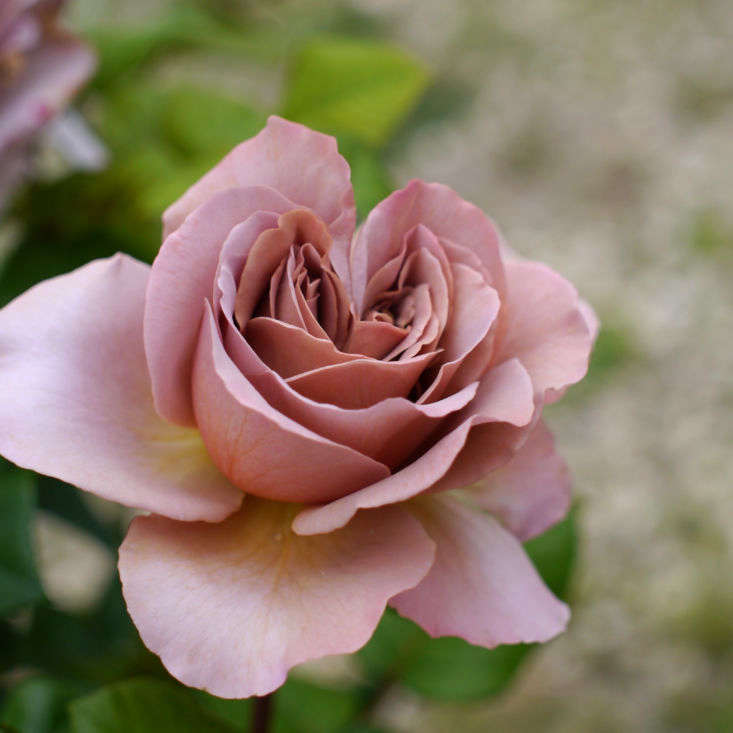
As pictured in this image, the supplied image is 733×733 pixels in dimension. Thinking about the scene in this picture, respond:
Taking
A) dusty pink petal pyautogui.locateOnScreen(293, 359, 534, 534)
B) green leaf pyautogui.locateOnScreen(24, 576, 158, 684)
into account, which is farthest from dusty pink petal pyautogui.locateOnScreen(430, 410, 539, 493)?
green leaf pyautogui.locateOnScreen(24, 576, 158, 684)

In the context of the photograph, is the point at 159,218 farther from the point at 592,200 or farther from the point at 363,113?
the point at 592,200

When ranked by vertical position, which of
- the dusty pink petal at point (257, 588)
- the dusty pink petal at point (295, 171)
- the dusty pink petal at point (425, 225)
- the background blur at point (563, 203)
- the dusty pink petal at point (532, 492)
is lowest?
the background blur at point (563, 203)

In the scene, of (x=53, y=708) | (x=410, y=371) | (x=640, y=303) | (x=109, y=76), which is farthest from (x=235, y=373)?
(x=640, y=303)

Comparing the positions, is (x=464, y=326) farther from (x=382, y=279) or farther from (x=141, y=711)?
(x=141, y=711)

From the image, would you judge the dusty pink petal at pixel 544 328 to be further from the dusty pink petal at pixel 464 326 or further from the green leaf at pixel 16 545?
the green leaf at pixel 16 545

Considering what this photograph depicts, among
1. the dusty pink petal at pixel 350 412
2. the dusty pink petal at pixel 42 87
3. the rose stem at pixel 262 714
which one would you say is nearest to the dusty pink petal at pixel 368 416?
the dusty pink petal at pixel 350 412

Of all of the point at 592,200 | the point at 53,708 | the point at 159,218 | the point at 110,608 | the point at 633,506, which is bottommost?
the point at 633,506
